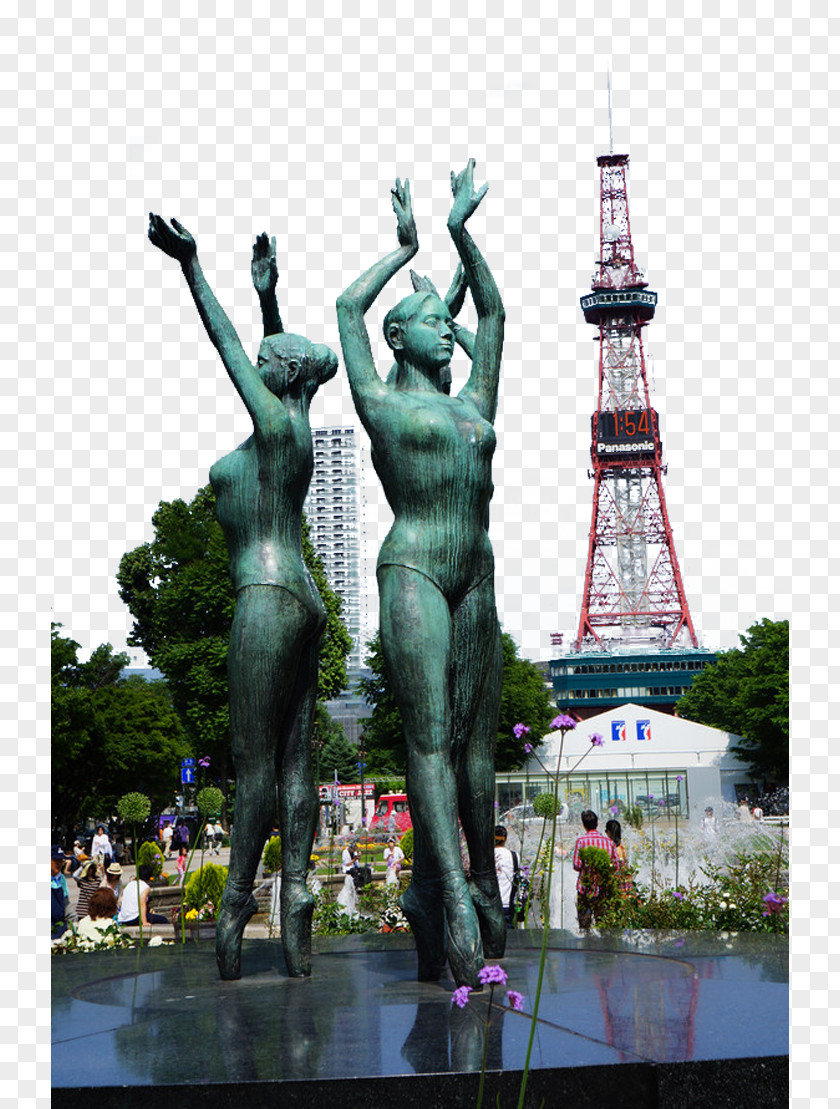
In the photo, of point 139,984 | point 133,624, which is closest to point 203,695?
point 133,624

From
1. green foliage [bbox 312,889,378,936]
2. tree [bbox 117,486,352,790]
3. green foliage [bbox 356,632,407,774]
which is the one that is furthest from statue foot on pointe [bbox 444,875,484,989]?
green foliage [bbox 356,632,407,774]

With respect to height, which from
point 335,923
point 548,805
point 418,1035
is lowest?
point 335,923

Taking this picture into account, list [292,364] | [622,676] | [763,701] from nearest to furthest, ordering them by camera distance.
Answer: [292,364], [763,701], [622,676]

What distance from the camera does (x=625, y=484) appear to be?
95500 mm

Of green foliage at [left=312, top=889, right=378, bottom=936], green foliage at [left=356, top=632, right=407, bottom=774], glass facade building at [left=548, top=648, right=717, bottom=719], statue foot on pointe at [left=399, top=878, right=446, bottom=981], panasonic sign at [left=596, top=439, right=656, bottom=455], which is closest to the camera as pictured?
statue foot on pointe at [left=399, top=878, right=446, bottom=981]

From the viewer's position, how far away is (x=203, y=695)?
33000 mm

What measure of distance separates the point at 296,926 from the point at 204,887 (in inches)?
153

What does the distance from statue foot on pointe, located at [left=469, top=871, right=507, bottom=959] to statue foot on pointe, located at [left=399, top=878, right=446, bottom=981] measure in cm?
24

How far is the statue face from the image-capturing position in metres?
5.33

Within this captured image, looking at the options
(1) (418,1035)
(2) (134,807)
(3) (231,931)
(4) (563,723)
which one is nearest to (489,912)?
(3) (231,931)

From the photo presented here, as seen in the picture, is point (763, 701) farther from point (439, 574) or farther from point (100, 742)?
point (439, 574)

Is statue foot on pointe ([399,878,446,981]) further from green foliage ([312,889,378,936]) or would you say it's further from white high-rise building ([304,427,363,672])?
white high-rise building ([304,427,363,672])

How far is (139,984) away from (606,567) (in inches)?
3561

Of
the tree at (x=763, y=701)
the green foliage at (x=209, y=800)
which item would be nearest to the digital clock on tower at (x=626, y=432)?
the tree at (x=763, y=701)
